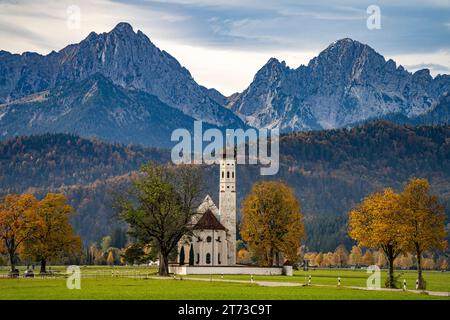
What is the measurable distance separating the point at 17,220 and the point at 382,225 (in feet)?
190

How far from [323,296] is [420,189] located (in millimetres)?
26524

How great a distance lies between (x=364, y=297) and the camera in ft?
224

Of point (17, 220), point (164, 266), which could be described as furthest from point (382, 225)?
point (17, 220)

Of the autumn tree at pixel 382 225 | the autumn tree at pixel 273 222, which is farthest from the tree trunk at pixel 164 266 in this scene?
the autumn tree at pixel 382 225

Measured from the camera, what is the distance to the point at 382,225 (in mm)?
89250

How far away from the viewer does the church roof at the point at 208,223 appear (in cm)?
14562

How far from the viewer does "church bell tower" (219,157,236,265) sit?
150500mm

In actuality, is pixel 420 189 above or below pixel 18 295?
above

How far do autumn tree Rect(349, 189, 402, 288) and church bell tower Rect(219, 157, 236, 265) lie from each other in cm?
5382

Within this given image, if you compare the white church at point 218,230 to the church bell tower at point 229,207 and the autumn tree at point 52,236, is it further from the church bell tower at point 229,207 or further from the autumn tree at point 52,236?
the autumn tree at point 52,236
